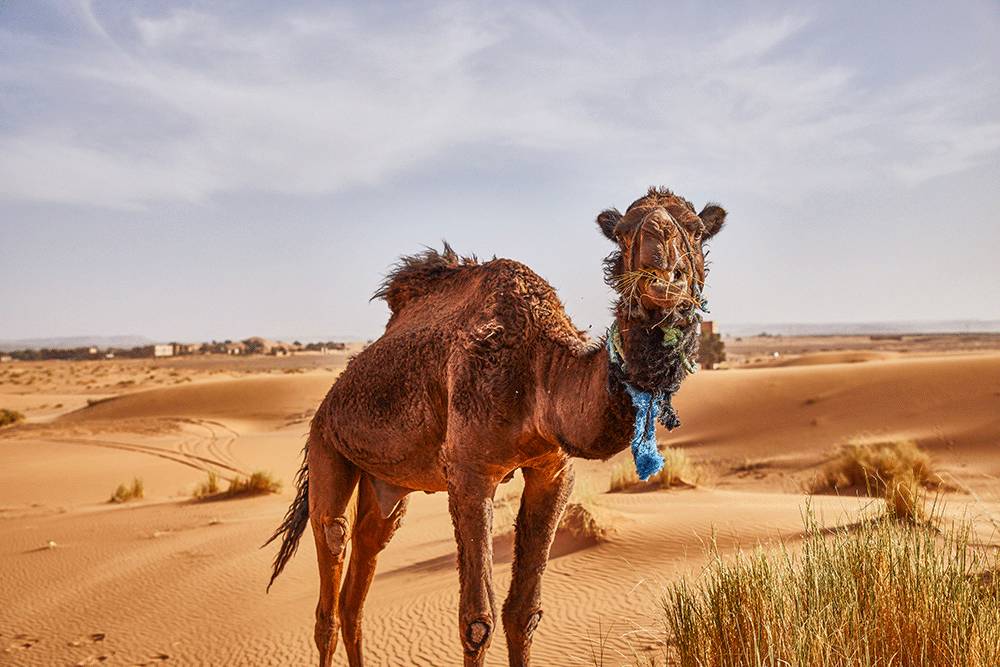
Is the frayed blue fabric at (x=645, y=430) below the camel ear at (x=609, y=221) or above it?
below

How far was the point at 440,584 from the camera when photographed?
26.6 ft

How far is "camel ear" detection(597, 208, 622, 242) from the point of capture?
3035mm

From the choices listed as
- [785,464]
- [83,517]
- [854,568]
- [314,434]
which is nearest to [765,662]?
[854,568]

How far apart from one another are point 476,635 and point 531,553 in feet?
2.03

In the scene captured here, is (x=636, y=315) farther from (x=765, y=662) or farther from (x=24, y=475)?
(x=24, y=475)

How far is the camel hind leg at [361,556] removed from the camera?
523 centimetres

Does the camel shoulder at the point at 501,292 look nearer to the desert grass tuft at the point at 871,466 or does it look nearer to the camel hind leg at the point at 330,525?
the camel hind leg at the point at 330,525

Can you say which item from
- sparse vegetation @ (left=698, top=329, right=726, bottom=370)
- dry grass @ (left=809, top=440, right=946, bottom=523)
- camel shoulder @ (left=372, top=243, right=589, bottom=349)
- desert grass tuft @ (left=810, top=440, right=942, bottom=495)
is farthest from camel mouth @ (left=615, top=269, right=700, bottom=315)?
sparse vegetation @ (left=698, top=329, right=726, bottom=370)

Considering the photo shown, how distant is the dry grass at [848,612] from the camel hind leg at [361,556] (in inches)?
87.7

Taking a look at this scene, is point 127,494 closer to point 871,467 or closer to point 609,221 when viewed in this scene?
point 871,467

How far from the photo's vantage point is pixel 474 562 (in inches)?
141

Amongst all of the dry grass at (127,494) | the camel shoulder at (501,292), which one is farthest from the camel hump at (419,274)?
the dry grass at (127,494)

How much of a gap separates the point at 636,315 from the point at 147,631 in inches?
284

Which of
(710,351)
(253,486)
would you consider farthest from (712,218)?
(710,351)
